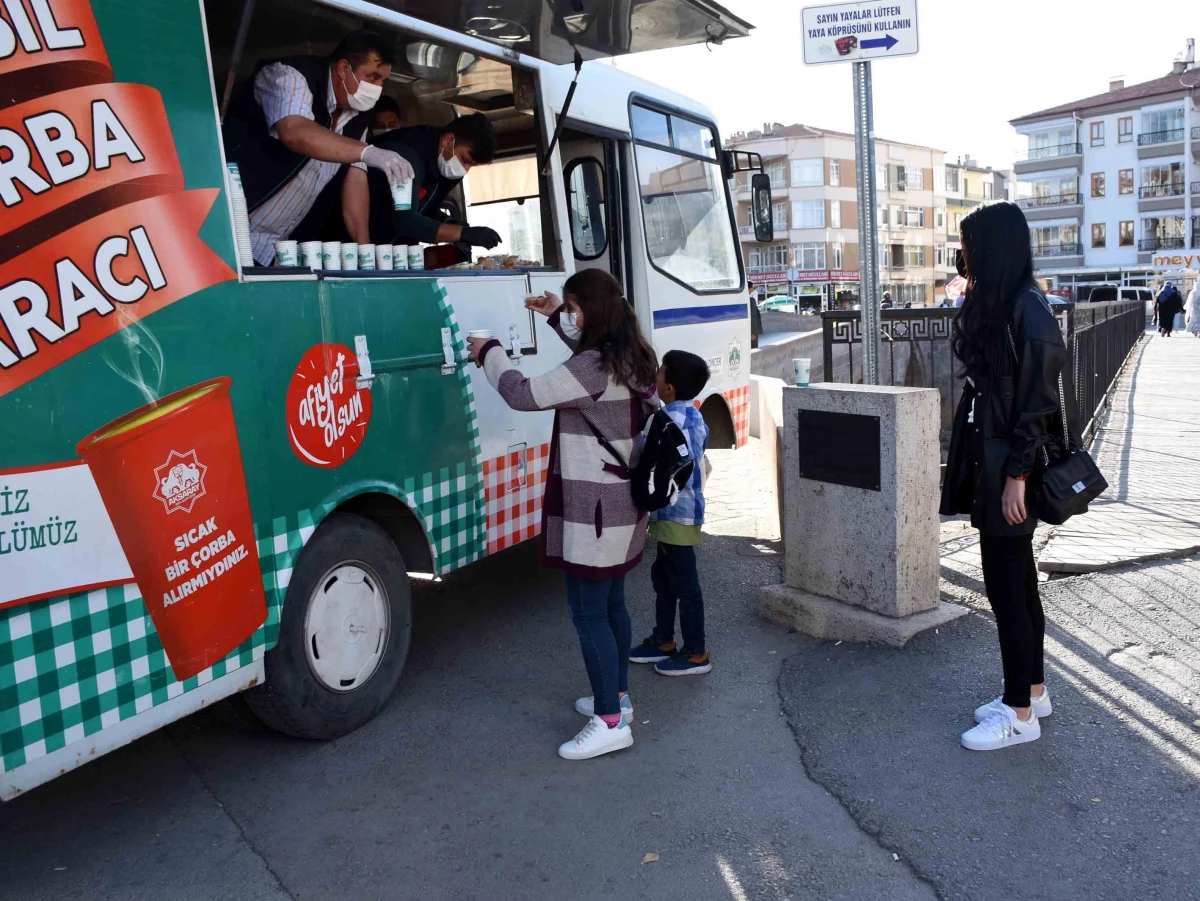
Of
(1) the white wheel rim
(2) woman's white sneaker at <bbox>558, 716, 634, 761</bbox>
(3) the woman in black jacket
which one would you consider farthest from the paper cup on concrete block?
(3) the woman in black jacket

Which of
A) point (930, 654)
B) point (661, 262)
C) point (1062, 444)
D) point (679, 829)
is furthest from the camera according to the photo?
point (661, 262)

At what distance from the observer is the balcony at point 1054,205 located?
68250mm

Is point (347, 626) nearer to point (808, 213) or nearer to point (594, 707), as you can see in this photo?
point (594, 707)

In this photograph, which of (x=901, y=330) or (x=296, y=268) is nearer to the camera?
(x=296, y=268)

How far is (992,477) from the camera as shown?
3805mm

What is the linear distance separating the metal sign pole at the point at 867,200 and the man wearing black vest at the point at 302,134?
258 cm

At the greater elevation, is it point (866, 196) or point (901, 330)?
point (866, 196)

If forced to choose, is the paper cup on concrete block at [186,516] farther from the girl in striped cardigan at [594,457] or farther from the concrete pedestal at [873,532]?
the concrete pedestal at [873,532]

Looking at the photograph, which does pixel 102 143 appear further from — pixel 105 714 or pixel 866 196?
pixel 866 196

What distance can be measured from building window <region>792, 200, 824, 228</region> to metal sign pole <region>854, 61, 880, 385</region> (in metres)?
71.1

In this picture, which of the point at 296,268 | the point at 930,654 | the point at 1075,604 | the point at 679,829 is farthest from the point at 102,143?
the point at 1075,604

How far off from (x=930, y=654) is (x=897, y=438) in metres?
0.97

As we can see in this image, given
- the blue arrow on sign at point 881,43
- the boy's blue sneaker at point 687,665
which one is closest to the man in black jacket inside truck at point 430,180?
the blue arrow on sign at point 881,43

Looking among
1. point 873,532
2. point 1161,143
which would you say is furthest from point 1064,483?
point 1161,143
